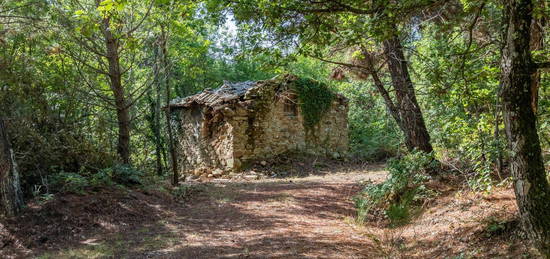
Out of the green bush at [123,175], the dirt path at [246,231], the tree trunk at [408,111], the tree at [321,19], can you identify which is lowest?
the dirt path at [246,231]

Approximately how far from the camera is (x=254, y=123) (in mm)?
12453

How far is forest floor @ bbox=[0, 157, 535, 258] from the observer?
396 centimetres

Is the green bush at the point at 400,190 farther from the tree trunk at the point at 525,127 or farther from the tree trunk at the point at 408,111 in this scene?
the tree trunk at the point at 525,127

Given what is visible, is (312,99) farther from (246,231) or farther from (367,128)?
(246,231)

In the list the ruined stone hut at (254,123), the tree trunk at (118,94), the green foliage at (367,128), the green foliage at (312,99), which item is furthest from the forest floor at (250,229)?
the green foliage at (367,128)

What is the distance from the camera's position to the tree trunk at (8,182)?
4.90 metres

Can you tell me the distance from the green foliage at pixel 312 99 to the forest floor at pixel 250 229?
264 inches

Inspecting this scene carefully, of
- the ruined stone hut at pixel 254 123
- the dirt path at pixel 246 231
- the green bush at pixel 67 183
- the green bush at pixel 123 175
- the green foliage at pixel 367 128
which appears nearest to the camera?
the dirt path at pixel 246 231

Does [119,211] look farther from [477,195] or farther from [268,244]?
[477,195]

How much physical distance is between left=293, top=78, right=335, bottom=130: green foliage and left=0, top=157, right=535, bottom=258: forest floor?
22.0 feet

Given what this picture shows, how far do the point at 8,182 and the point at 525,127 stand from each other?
589 cm

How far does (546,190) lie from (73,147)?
22.9 ft

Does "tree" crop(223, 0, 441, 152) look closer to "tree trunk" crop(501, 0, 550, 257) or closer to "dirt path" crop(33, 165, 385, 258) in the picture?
"tree trunk" crop(501, 0, 550, 257)

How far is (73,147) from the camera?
22.5ft
